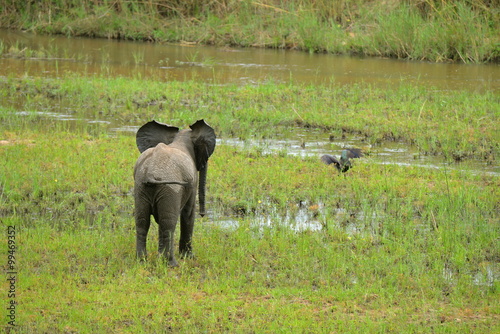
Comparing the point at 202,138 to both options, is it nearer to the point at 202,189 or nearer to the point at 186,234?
the point at 202,189

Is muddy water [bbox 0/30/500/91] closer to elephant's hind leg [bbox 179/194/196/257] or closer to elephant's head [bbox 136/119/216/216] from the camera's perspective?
elephant's head [bbox 136/119/216/216]

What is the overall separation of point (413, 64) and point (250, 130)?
859 cm

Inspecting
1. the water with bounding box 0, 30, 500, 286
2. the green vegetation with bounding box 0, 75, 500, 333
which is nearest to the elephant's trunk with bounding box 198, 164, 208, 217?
the green vegetation with bounding box 0, 75, 500, 333

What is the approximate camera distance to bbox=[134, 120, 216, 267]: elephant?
5754mm

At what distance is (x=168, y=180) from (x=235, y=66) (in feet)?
42.6


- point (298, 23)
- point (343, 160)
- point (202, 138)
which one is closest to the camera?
point (202, 138)

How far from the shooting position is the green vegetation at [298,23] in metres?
19.2

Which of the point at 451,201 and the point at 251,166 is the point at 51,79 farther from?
the point at 451,201

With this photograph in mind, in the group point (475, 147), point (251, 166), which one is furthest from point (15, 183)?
point (475, 147)

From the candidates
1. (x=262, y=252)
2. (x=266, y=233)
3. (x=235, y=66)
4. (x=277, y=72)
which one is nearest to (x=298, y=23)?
(x=235, y=66)

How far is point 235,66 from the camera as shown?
18.5 m

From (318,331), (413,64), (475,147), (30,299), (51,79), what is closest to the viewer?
(318,331)

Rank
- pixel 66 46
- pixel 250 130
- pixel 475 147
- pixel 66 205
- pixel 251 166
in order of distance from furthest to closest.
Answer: pixel 66 46 < pixel 250 130 < pixel 475 147 < pixel 251 166 < pixel 66 205

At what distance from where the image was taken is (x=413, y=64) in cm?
1892
